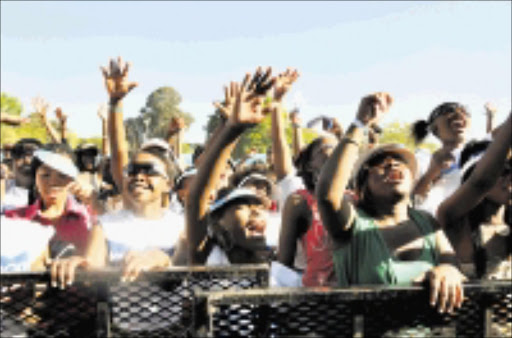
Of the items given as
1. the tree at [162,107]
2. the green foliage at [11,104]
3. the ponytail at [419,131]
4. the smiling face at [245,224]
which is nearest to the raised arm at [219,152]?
the smiling face at [245,224]

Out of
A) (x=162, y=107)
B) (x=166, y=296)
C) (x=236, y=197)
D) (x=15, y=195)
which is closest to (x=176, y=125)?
(x=15, y=195)

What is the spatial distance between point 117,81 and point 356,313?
330cm

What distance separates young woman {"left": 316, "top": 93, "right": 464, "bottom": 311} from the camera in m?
2.36

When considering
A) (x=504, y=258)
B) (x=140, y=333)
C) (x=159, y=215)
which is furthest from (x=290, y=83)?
(x=140, y=333)

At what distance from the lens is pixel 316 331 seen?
1.77m

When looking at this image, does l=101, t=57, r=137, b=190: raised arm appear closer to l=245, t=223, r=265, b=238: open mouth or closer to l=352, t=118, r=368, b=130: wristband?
l=245, t=223, r=265, b=238: open mouth

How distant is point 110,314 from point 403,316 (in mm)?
852

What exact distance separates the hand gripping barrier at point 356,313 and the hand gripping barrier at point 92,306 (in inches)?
10.8

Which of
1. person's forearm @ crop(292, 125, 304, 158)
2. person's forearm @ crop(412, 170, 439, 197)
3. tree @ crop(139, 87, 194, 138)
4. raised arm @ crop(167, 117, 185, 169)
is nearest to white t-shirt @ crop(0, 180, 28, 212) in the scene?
raised arm @ crop(167, 117, 185, 169)

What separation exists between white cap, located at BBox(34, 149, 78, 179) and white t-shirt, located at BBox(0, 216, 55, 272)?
86cm

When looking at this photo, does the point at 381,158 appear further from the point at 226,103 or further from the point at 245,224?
the point at 226,103

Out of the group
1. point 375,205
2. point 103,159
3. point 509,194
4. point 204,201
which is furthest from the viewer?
point 103,159

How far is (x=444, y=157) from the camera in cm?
482

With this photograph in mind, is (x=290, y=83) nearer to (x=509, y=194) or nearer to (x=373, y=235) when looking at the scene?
(x=509, y=194)
